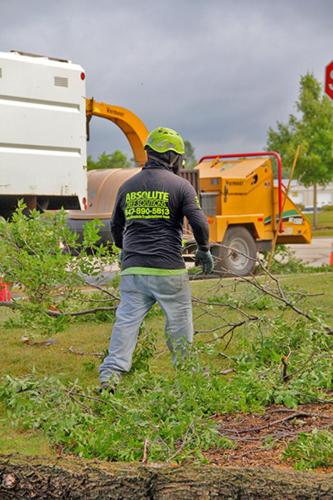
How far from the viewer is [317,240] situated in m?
31.3

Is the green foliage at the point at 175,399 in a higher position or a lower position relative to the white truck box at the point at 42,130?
lower

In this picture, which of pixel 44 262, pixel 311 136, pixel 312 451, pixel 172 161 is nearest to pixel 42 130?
pixel 172 161

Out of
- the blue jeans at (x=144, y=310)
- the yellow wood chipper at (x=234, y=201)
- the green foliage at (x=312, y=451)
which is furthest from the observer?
the yellow wood chipper at (x=234, y=201)

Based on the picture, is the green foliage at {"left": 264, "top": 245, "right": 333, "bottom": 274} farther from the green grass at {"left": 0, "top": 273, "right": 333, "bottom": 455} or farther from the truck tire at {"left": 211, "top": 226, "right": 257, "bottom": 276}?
the green grass at {"left": 0, "top": 273, "right": 333, "bottom": 455}

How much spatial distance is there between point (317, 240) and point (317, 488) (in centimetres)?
2819

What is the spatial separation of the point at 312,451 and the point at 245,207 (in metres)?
12.9

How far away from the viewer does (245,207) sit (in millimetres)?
17703

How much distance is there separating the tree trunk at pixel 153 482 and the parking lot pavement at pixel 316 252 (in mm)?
16471

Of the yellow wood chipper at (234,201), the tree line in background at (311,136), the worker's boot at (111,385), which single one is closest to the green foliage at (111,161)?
the tree line in background at (311,136)

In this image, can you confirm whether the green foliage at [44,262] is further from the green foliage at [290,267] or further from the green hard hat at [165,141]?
the green foliage at [290,267]

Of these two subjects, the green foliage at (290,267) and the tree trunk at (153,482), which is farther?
the green foliage at (290,267)

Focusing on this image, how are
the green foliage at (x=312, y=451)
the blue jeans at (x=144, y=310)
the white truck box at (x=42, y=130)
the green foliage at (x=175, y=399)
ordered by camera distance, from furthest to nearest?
the white truck box at (x=42, y=130), the blue jeans at (x=144, y=310), the green foliage at (x=175, y=399), the green foliage at (x=312, y=451)

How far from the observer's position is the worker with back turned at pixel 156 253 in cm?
691

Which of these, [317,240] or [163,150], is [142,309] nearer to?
[163,150]
